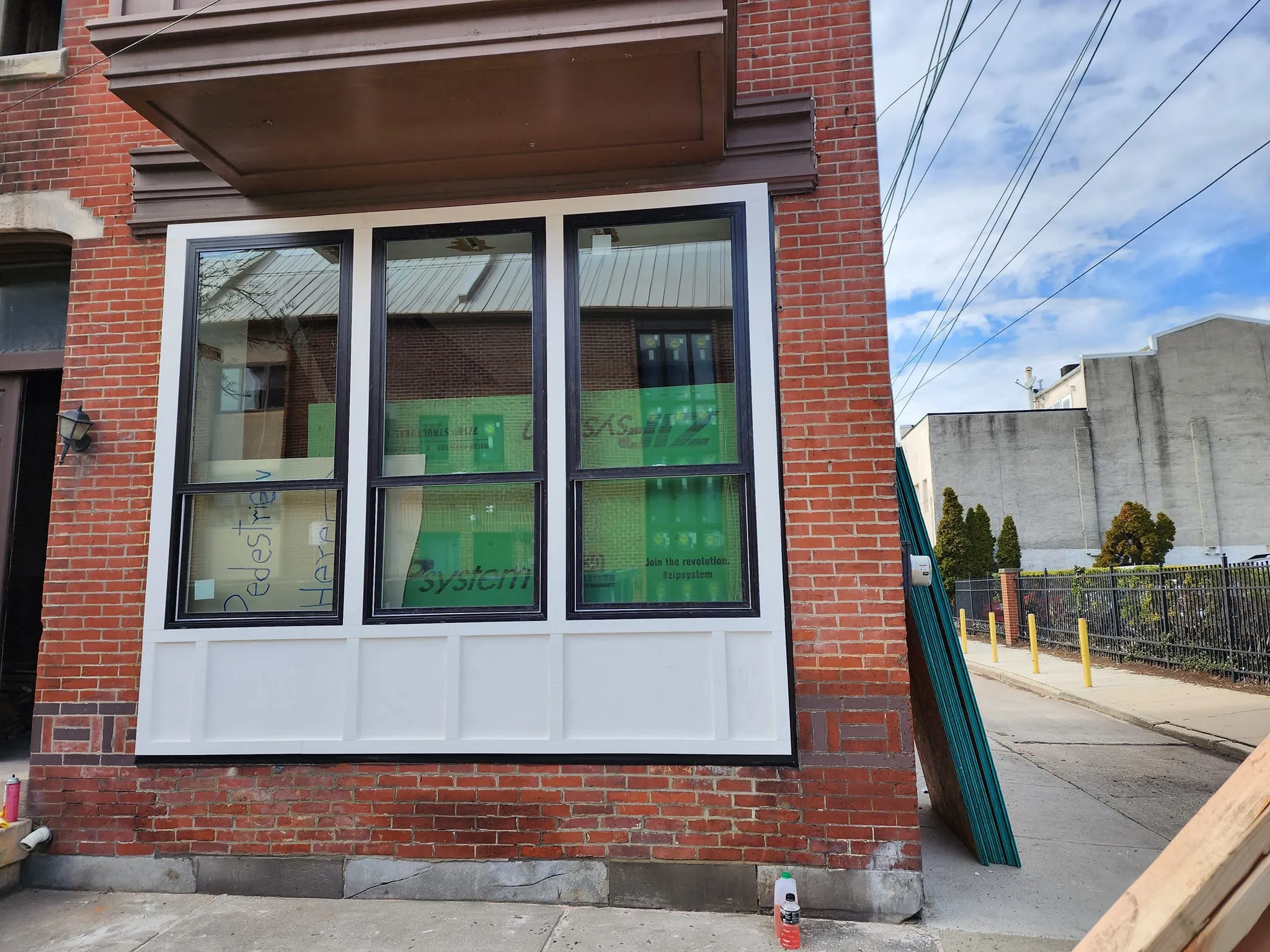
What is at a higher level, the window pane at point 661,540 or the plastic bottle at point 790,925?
the window pane at point 661,540

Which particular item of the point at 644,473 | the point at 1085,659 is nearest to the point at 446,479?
the point at 644,473

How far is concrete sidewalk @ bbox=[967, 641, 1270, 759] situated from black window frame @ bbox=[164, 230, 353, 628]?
321 inches

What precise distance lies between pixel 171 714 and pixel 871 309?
4.59m

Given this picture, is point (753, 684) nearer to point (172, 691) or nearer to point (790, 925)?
point (790, 925)

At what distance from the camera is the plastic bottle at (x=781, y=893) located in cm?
366

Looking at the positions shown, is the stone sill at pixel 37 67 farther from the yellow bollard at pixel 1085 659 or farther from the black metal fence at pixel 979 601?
the black metal fence at pixel 979 601

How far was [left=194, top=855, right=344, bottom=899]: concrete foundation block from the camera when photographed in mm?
4344

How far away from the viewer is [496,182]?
186 inches

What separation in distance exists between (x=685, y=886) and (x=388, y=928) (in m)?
1.49

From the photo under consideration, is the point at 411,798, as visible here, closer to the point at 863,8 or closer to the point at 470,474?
the point at 470,474

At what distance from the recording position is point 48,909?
4.24 m

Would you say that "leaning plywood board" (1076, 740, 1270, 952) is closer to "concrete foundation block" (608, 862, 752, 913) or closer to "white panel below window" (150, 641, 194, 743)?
"concrete foundation block" (608, 862, 752, 913)

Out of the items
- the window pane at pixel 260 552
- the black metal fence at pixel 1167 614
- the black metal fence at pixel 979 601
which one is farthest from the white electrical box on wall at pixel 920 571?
the black metal fence at pixel 979 601

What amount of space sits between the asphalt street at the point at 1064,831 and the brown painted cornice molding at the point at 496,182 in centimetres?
394
